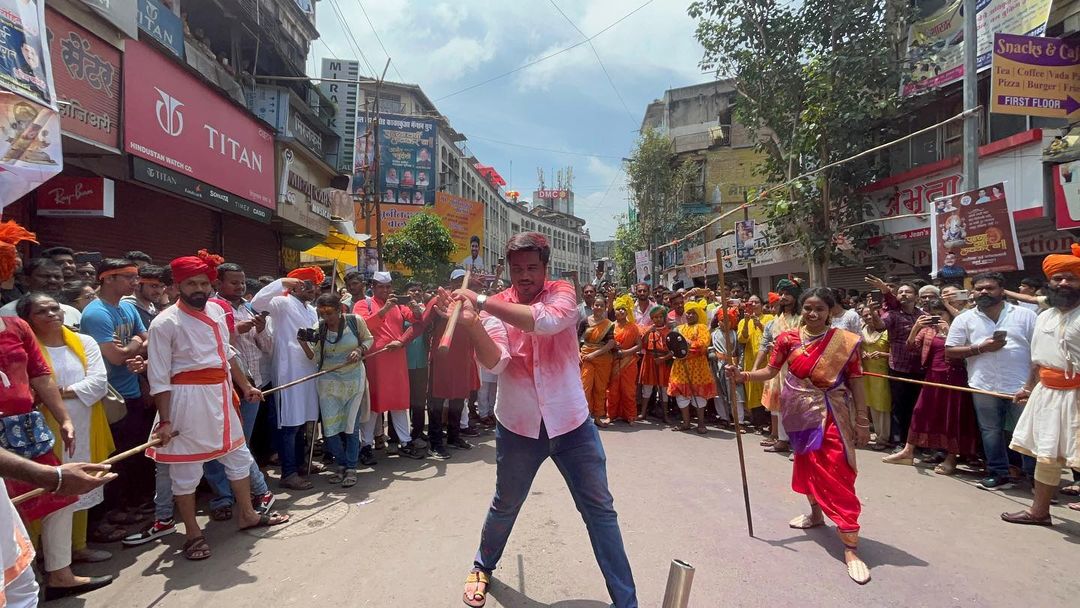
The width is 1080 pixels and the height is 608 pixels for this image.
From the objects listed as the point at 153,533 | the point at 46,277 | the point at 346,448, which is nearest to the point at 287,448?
the point at 346,448

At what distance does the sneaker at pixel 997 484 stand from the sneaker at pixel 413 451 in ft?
17.6

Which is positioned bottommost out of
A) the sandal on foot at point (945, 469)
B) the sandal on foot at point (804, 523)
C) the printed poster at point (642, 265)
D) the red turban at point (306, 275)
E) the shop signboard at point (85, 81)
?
the sandal on foot at point (945, 469)

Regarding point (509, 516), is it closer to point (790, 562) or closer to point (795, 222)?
point (790, 562)

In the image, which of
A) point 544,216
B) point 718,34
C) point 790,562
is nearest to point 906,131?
point 718,34

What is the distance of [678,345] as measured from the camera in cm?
743

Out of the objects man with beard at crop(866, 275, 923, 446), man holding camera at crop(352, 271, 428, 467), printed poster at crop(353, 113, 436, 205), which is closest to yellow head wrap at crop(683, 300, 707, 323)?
man with beard at crop(866, 275, 923, 446)

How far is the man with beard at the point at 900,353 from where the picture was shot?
616 cm

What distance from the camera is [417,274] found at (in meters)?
27.5

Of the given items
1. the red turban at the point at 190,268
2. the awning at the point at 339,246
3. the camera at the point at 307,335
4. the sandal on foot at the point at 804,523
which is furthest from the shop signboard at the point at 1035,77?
the awning at the point at 339,246

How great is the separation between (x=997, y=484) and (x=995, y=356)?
1140mm

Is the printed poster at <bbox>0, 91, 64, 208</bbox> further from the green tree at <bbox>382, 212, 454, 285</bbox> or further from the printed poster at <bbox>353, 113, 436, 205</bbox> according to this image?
the printed poster at <bbox>353, 113, 436, 205</bbox>

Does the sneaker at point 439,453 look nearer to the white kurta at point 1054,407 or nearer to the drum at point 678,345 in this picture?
the drum at point 678,345

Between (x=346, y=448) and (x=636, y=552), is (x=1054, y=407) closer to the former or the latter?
(x=636, y=552)

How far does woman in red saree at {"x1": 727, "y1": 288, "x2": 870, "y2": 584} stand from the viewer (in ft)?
11.9
